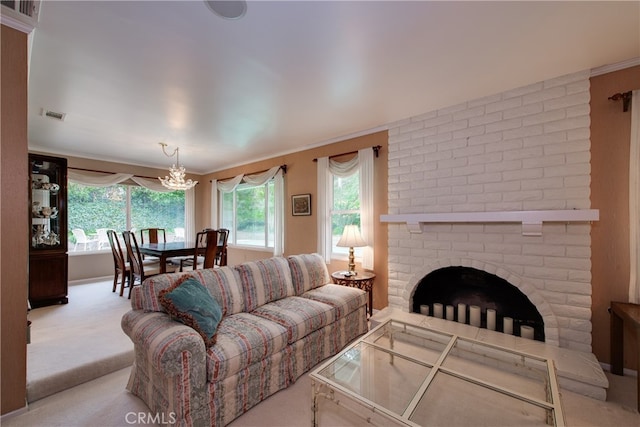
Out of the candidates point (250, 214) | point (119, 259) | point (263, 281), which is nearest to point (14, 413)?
point (263, 281)

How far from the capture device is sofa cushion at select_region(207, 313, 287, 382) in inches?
62.0

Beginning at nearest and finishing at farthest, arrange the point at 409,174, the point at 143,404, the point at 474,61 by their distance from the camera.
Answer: the point at 143,404, the point at 474,61, the point at 409,174

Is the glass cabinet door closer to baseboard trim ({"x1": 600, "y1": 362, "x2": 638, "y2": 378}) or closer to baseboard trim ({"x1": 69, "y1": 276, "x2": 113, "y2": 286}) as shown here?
baseboard trim ({"x1": 69, "y1": 276, "x2": 113, "y2": 286})

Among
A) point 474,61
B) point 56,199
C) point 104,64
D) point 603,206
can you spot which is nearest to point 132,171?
point 56,199

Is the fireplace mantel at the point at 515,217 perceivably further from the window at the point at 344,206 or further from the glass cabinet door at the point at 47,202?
the glass cabinet door at the point at 47,202

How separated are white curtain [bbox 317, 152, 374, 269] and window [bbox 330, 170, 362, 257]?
6 cm

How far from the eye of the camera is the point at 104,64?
6.84 feet

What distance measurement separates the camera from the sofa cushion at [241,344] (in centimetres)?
158

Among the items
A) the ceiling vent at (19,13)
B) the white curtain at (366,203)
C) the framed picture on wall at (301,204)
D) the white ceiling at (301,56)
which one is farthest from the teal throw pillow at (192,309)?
the framed picture on wall at (301,204)

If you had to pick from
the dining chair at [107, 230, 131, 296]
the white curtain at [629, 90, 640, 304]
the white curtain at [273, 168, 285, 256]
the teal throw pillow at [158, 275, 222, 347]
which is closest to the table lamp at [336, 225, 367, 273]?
the white curtain at [273, 168, 285, 256]

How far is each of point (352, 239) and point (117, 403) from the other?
2.54 metres

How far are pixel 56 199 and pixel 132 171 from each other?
1.82 metres

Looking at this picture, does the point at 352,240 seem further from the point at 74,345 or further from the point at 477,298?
the point at 74,345

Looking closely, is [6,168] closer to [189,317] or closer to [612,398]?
→ [189,317]
